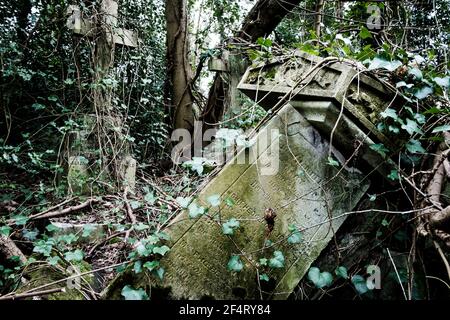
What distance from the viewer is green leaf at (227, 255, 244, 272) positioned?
70.9 inches

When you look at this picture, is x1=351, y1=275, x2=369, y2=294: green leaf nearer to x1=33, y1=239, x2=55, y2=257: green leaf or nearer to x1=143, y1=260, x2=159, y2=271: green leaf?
x1=143, y1=260, x2=159, y2=271: green leaf

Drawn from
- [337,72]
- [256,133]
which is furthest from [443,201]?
[256,133]

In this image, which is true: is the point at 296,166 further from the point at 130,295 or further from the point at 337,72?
the point at 130,295

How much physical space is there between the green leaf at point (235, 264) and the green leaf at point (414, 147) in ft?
3.86

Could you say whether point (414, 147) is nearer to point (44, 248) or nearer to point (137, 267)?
point (137, 267)

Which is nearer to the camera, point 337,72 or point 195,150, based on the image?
point 337,72

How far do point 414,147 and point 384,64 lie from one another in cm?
51

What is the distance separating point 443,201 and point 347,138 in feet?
2.02

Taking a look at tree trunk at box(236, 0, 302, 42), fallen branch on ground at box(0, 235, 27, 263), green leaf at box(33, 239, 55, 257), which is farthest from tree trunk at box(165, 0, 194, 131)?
green leaf at box(33, 239, 55, 257)

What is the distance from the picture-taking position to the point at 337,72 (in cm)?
194

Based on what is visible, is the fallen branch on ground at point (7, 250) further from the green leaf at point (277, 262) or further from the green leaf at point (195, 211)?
the green leaf at point (277, 262)

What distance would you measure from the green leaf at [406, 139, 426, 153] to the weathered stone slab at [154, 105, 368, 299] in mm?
369

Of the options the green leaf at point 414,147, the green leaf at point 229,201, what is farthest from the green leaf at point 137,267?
the green leaf at point 414,147

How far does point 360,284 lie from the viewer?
188cm
